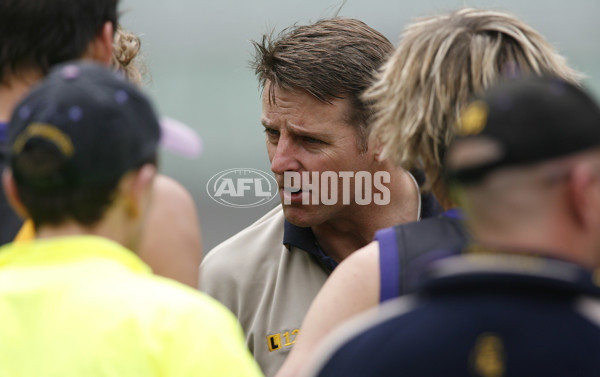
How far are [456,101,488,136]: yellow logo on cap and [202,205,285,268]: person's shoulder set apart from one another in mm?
1695

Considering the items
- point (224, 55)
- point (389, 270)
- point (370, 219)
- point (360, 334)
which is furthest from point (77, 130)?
point (224, 55)

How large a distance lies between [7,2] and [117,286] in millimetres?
765

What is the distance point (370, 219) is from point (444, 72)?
46.6 inches

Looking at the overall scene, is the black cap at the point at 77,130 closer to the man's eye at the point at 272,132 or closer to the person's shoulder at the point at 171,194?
the person's shoulder at the point at 171,194

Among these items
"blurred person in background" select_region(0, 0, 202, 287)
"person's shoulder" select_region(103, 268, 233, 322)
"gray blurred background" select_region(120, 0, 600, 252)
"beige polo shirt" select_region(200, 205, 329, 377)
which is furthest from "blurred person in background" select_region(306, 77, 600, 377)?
"gray blurred background" select_region(120, 0, 600, 252)

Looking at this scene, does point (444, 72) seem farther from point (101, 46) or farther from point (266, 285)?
point (266, 285)

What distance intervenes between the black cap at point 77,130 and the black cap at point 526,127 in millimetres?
490

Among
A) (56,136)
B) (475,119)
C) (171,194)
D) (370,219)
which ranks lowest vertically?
(370,219)

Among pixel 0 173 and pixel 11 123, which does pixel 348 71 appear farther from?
pixel 11 123

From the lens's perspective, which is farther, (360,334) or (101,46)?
(101,46)

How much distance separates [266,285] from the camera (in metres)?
2.94

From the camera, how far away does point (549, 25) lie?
402cm

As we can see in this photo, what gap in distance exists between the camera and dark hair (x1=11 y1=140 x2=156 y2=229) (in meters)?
1.45

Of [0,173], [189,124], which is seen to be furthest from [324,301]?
[189,124]
